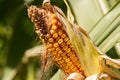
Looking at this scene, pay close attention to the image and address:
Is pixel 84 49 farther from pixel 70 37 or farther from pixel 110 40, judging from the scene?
pixel 110 40

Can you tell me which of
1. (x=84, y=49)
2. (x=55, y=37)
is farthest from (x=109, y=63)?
(x=55, y=37)

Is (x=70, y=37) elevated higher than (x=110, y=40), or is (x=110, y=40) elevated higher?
(x=70, y=37)

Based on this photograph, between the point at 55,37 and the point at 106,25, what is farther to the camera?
the point at 106,25

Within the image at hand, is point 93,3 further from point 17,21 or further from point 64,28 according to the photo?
point 17,21

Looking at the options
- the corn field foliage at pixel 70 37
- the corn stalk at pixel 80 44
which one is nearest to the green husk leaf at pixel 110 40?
the corn field foliage at pixel 70 37

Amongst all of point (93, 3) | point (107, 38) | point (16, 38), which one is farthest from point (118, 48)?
point (16, 38)

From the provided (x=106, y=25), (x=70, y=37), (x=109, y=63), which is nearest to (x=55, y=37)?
(x=70, y=37)
